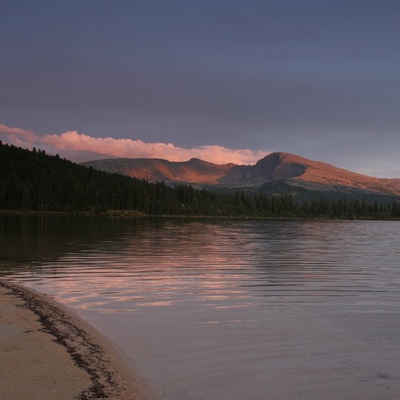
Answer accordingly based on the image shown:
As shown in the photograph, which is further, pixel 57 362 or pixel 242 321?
pixel 242 321

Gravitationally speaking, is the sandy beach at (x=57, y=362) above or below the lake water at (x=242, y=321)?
above

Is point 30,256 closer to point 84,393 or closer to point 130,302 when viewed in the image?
point 130,302

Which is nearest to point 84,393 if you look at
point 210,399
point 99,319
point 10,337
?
point 210,399

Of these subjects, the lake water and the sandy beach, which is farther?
the lake water

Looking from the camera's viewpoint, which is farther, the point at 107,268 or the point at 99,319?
the point at 107,268

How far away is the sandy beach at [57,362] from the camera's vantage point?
1203 cm

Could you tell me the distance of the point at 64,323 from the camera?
1917 cm

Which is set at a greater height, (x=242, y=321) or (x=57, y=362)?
(x=57, y=362)

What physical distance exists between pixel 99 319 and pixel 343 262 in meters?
34.1

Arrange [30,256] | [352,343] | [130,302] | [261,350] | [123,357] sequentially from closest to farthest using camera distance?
[123,357], [261,350], [352,343], [130,302], [30,256]

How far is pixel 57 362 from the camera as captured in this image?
46.2ft

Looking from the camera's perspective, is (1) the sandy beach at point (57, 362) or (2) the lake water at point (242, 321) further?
(2) the lake water at point (242, 321)

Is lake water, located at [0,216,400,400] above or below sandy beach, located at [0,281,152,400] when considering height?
below

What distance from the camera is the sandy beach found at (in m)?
12.0
